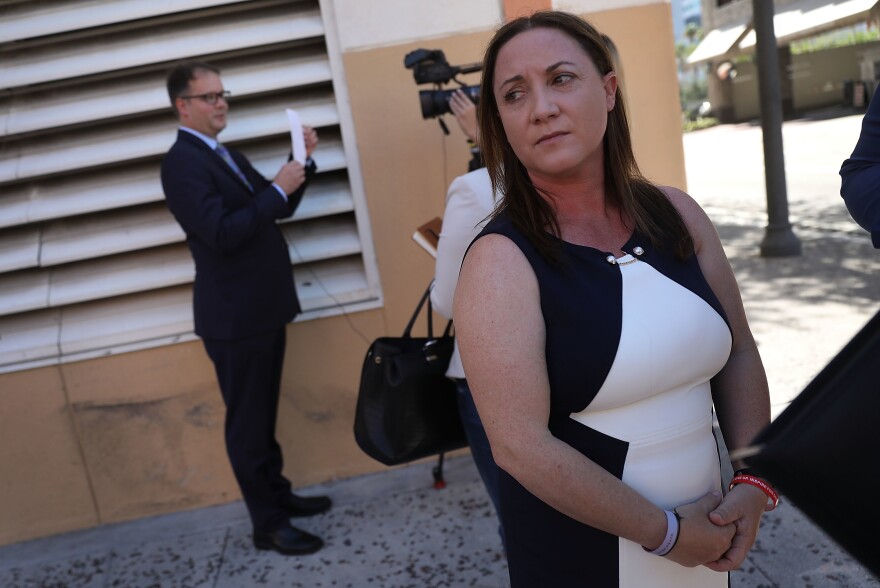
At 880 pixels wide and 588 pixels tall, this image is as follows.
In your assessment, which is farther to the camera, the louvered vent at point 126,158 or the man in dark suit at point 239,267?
the louvered vent at point 126,158

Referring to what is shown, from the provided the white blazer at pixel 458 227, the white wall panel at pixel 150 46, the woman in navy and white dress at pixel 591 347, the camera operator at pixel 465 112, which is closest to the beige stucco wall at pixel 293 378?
the white wall panel at pixel 150 46

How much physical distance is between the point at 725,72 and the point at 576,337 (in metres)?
39.7

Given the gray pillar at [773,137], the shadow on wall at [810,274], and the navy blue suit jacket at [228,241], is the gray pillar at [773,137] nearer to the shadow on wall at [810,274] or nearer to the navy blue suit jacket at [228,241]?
the shadow on wall at [810,274]

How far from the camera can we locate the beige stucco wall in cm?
433

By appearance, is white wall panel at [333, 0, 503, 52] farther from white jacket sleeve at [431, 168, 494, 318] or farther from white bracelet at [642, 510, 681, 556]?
white bracelet at [642, 510, 681, 556]

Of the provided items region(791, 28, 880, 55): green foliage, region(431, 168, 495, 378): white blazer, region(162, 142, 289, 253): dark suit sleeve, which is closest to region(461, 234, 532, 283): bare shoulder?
region(431, 168, 495, 378): white blazer

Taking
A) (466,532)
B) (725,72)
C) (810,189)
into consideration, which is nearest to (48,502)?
(466,532)

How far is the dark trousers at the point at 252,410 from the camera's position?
3871 mm

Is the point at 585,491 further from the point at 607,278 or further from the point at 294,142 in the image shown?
the point at 294,142

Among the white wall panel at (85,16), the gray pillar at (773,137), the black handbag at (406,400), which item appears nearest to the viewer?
the black handbag at (406,400)

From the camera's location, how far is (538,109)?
1.70 meters

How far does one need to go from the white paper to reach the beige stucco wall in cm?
55

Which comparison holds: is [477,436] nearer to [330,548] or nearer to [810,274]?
[330,548]

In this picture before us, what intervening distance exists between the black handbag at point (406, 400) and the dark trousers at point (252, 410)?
114 centimetres
